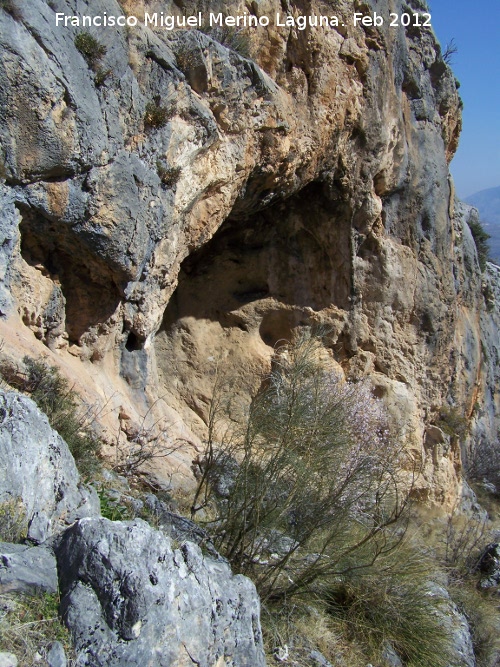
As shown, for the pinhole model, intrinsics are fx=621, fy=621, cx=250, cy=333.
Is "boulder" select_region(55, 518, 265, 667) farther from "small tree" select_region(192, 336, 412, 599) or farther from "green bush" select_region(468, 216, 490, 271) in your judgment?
"green bush" select_region(468, 216, 490, 271)

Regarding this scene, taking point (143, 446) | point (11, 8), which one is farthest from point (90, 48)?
point (143, 446)

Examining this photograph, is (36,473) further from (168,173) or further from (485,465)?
(485,465)

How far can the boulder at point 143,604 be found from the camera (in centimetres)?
238

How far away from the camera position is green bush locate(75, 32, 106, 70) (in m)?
4.68

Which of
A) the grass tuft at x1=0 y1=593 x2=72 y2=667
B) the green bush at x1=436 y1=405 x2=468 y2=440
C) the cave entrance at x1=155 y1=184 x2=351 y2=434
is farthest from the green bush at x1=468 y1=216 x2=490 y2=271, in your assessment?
the grass tuft at x1=0 y1=593 x2=72 y2=667

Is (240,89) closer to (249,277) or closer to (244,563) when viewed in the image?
(249,277)

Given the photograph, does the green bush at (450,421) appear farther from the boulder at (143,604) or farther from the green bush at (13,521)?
the green bush at (13,521)

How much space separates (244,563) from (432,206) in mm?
6864

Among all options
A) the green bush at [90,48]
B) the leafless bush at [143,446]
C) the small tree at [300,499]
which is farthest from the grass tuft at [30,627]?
the green bush at [90,48]

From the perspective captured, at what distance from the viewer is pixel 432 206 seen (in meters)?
9.27

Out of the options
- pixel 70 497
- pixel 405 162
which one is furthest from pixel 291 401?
pixel 405 162

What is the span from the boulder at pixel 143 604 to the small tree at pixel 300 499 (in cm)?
100

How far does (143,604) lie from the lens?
246 centimetres

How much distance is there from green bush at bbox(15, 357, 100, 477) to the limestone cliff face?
0.81 ft
